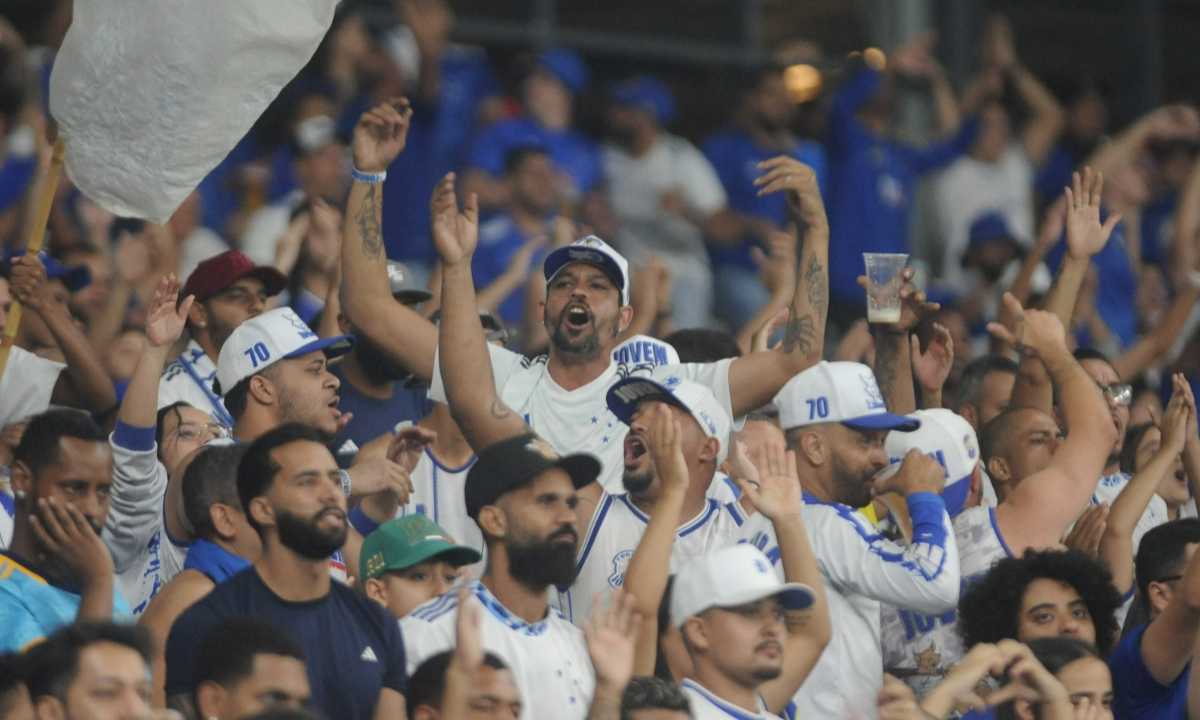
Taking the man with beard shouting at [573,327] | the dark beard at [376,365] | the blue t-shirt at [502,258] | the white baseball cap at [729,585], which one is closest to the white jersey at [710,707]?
the white baseball cap at [729,585]

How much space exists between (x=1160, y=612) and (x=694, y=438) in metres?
1.62

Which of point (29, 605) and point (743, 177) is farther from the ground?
point (29, 605)

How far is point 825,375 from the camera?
6531mm

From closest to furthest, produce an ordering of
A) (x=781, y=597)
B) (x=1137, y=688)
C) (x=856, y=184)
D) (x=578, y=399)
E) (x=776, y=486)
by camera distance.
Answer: (x=781, y=597), (x=776, y=486), (x=1137, y=688), (x=578, y=399), (x=856, y=184)

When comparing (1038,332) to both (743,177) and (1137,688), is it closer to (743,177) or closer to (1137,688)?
(1137,688)

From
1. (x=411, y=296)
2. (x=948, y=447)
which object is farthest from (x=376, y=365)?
(x=948, y=447)

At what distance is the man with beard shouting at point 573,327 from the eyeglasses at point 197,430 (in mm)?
718

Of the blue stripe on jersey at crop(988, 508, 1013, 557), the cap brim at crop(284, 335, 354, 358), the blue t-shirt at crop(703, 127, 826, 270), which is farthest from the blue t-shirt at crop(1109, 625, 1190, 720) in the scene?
the blue t-shirt at crop(703, 127, 826, 270)

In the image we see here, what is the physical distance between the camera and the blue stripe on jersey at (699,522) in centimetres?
623

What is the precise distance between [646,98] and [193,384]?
527cm

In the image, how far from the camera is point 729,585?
527 centimetres

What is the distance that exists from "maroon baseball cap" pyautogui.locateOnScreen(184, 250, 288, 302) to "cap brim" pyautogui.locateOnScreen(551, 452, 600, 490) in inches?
86.2

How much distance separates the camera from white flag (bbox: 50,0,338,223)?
6.12m

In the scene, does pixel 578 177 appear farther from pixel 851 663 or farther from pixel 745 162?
pixel 851 663
